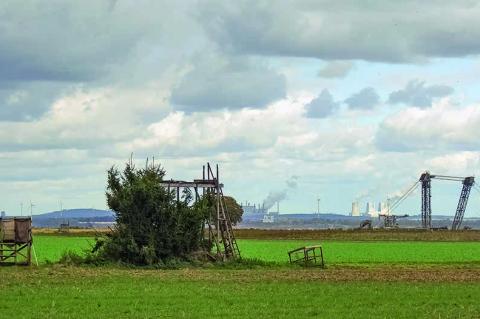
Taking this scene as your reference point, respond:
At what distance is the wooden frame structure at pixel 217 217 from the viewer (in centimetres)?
5516

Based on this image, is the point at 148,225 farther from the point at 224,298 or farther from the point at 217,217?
the point at 224,298

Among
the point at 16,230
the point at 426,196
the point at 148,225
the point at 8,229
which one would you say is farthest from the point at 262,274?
the point at 426,196

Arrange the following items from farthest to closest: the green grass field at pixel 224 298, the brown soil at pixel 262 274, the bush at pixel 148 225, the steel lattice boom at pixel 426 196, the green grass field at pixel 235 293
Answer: the steel lattice boom at pixel 426 196
the bush at pixel 148 225
the brown soil at pixel 262 274
the green grass field at pixel 235 293
the green grass field at pixel 224 298

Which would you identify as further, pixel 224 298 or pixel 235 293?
pixel 235 293

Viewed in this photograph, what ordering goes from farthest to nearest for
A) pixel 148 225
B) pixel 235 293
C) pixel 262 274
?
pixel 148 225 < pixel 262 274 < pixel 235 293

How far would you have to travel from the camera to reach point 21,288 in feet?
118

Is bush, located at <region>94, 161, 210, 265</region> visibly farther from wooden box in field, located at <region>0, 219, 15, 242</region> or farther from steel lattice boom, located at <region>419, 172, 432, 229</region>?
steel lattice boom, located at <region>419, 172, 432, 229</region>

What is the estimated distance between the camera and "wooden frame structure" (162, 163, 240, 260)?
55156 mm

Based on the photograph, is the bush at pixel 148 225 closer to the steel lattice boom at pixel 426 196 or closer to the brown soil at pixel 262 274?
the brown soil at pixel 262 274

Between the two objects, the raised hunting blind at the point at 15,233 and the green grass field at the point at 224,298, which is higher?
the raised hunting blind at the point at 15,233

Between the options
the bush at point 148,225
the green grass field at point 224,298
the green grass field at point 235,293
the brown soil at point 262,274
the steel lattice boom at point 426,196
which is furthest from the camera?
the steel lattice boom at point 426,196

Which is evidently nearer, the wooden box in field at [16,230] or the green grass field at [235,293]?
the green grass field at [235,293]

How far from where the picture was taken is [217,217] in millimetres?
56125

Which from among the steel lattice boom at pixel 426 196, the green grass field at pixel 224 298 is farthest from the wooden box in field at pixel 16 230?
the steel lattice boom at pixel 426 196
